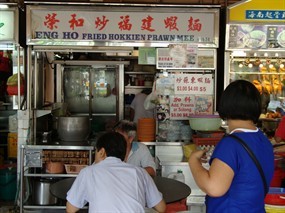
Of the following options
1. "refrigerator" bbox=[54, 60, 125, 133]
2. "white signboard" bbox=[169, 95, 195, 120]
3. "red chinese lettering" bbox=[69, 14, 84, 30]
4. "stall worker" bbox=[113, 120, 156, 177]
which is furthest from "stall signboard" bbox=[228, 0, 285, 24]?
"refrigerator" bbox=[54, 60, 125, 133]

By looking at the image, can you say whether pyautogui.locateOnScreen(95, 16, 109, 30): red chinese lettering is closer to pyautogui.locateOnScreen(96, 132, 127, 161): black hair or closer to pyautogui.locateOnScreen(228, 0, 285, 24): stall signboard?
pyautogui.locateOnScreen(228, 0, 285, 24): stall signboard

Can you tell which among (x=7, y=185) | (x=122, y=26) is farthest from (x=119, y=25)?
(x=7, y=185)

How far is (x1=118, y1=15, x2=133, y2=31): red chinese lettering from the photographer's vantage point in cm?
558

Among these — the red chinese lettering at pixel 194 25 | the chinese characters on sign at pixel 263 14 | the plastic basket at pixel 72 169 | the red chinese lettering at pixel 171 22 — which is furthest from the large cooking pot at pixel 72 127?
the chinese characters on sign at pixel 263 14

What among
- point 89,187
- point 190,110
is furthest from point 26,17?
point 89,187

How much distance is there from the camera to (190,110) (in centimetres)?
576

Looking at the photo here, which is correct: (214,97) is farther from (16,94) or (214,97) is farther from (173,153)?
(16,94)

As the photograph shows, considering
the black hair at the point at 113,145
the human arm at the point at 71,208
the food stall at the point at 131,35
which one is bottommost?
the human arm at the point at 71,208

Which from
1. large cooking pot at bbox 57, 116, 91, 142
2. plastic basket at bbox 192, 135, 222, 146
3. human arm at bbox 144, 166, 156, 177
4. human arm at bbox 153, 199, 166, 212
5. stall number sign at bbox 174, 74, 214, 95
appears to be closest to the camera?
human arm at bbox 153, 199, 166, 212

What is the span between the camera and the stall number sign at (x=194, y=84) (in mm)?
5750

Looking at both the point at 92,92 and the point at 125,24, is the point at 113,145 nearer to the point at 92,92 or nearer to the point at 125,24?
the point at 125,24

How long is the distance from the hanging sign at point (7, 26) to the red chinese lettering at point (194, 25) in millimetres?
2382

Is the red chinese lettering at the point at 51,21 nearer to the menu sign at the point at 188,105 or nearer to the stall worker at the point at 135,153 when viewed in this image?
the menu sign at the point at 188,105

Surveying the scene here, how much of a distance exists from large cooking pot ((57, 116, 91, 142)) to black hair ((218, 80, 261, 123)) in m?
3.50
